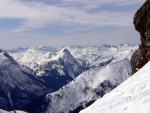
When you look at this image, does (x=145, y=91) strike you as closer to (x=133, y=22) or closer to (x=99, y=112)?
(x=99, y=112)

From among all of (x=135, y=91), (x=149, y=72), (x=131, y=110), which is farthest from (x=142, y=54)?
(x=131, y=110)

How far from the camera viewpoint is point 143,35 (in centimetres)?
5784

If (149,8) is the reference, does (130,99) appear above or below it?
below

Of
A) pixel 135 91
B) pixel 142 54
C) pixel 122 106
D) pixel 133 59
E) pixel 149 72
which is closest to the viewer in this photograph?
pixel 122 106

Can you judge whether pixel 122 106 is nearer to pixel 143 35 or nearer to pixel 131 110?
pixel 131 110

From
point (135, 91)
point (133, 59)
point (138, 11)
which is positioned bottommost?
point (133, 59)

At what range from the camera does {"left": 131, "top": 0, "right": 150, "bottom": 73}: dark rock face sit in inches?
2144

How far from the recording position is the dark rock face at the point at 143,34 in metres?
54.5

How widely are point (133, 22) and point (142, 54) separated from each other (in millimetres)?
7488

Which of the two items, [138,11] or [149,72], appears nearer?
[149,72]

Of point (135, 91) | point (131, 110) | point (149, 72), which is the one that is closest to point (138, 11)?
point (149, 72)

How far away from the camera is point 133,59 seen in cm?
5900

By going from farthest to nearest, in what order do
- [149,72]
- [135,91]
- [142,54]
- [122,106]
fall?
[142,54], [149,72], [135,91], [122,106]

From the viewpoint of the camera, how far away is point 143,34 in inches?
2279
